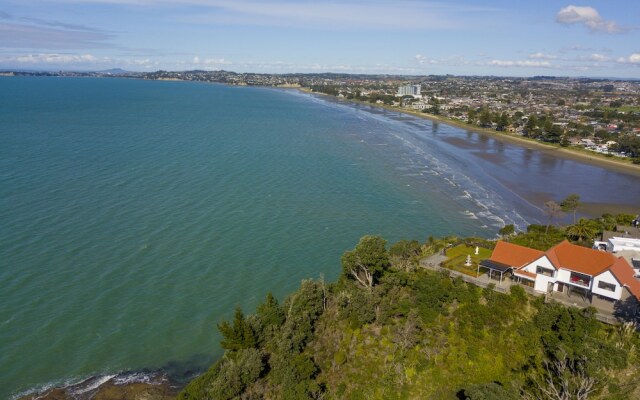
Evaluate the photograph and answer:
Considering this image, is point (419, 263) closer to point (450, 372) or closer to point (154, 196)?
point (450, 372)

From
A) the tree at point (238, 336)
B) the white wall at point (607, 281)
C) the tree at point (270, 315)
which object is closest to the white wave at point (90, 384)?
the tree at point (238, 336)

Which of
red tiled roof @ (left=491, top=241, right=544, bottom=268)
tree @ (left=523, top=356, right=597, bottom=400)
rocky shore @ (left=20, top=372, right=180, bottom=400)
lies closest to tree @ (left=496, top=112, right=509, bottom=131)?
red tiled roof @ (left=491, top=241, right=544, bottom=268)

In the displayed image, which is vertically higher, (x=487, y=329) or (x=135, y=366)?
(x=487, y=329)

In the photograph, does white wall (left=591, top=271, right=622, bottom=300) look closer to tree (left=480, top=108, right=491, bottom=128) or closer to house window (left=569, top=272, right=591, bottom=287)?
house window (left=569, top=272, right=591, bottom=287)

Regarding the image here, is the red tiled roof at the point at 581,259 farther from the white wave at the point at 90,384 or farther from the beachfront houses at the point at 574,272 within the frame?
the white wave at the point at 90,384

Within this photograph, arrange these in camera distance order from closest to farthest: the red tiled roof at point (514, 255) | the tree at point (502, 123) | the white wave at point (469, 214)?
the red tiled roof at point (514, 255), the white wave at point (469, 214), the tree at point (502, 123)

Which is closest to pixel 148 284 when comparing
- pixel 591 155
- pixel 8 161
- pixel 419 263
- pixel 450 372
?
pixel 419 263
